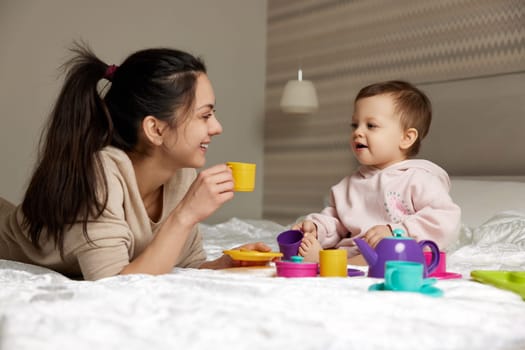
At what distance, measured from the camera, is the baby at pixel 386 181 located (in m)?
2.10

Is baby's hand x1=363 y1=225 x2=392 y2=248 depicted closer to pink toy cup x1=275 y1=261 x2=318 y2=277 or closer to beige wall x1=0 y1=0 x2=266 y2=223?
pink toy cup x1=275 y1=261 x2=318 y2=277

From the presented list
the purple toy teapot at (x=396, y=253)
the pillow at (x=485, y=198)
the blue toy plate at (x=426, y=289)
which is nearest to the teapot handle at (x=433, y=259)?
the purple toy teapot at (x=396, y=253)

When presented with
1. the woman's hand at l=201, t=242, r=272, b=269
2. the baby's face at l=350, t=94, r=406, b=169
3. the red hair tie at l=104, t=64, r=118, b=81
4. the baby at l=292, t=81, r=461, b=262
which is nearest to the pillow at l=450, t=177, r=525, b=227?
the baby at l=292, t=81, r=461, b=262

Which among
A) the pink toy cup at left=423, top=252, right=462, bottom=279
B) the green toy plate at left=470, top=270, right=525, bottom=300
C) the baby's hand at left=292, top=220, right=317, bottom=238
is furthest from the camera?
the baby's hand at left=292, top=220, right=317, bottom=238

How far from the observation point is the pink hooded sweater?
2.02m

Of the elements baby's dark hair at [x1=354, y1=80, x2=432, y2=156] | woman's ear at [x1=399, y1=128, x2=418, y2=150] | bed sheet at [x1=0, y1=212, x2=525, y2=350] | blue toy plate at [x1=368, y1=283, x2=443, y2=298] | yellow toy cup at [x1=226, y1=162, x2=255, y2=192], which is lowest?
blue toy plate at [x1=368, y1=283, x2=443, y2=298]

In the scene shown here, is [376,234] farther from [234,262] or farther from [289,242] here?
[234,262]

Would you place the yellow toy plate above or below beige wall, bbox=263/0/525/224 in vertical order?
below

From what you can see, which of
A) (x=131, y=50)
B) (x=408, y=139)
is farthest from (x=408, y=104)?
(x=131, y=50)

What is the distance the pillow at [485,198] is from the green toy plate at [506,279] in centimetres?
118

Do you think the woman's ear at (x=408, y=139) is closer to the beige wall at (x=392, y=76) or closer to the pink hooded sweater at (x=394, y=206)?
the pink hooded sweater at (x=394, y=206)

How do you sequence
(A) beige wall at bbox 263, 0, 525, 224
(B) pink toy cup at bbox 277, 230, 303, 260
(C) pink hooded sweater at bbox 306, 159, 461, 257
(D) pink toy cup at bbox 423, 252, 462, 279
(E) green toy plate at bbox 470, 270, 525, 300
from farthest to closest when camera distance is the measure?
(A) beige wall at bbox 263, 0, 525, 224 → (C) pink hooded sweater at bbox 306, 159, 461, 257 → (B) pink toy cup at bbox 277, 230, 303, 260 → (D) pink toy cup at bbox 423, 252, 462, 279 → (E) green toy plate at bbox 470, 270, 525, 300

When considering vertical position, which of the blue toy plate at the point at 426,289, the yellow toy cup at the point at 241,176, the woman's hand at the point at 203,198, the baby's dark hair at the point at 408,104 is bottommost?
the blue toy plate at the point at 426,289

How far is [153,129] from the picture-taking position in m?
1.73
